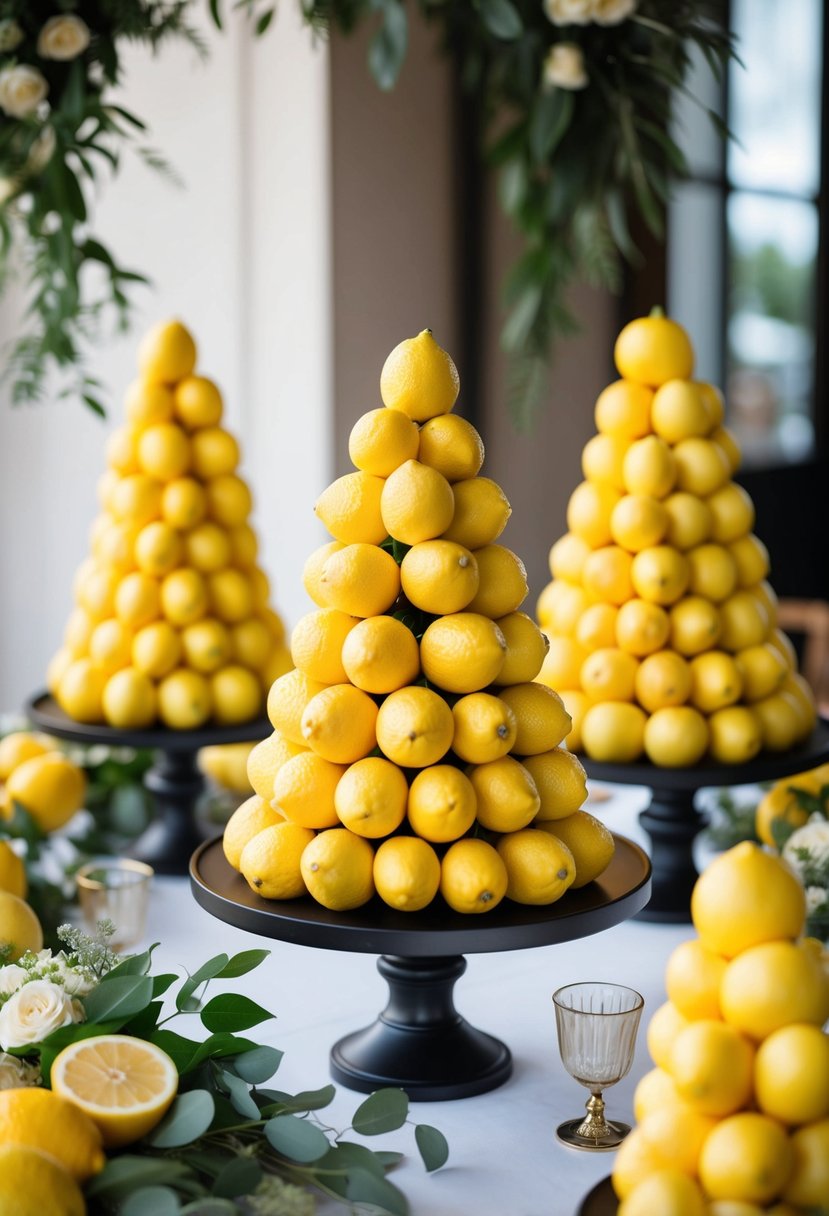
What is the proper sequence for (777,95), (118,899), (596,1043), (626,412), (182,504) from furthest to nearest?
(777,95), (182,504), (626,412), (118,899), (596,1043)

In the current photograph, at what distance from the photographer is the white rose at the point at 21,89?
1549 mm

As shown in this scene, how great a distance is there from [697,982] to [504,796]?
25 cm

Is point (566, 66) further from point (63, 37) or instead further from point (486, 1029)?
point (486, 1029)

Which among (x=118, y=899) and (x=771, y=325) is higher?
(x=771, y=325)

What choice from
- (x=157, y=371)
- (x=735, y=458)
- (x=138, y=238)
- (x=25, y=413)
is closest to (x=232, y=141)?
(x=138, y=238)

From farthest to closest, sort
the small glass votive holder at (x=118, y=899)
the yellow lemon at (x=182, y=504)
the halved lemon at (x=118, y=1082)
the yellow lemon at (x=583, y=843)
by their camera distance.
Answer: the yellow lemon at (x=182, y=504) < the small glass votive holder at (x=118, y=899) < the yellow lemon at (x=583, y=843) < the halved lemon at (x=118, y=1082)

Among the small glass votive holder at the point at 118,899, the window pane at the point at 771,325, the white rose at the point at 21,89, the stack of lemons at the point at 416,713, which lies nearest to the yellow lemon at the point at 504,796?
the stack of lemons at the point at 416,713

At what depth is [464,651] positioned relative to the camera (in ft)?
3.17

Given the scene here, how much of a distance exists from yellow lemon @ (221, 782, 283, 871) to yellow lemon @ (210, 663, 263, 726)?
461 mm

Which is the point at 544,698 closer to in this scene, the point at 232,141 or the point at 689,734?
A: the point at 689,734

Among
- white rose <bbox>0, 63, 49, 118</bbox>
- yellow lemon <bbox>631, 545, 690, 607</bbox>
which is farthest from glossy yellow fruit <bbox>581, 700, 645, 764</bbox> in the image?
white rose <bbox>0, 63, 49, 118</bbox>

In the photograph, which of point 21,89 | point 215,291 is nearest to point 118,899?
point 21,89

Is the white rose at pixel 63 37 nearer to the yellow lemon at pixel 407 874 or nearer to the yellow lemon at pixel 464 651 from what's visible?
the yellow lemon at pixel 464 651

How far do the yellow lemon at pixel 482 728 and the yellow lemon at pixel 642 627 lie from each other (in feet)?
1.33
